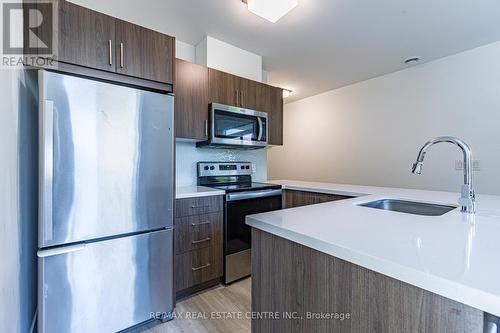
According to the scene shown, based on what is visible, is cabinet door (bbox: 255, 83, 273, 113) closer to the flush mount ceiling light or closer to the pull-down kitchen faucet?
the flush mount ceiling light

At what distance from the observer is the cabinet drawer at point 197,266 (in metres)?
1.90

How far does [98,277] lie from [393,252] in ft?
5.23

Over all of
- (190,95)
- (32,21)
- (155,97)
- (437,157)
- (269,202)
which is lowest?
(269,202)

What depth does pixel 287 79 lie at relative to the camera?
3.69m

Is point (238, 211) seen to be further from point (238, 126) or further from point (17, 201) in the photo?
point (17, 201)

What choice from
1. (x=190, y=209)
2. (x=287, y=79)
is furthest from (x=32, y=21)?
(x=287, y=79)

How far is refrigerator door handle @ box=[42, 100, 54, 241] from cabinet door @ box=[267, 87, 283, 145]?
6.97 feet

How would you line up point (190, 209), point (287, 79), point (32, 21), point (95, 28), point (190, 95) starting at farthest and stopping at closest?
point (287, 79) → point (190, 95) → point (190, 209) → point (95, 28) → point (32, 21)

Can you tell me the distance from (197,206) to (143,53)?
1238 mm

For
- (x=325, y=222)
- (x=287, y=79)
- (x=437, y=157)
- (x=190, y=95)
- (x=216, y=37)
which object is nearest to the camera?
(x=325, y=222)

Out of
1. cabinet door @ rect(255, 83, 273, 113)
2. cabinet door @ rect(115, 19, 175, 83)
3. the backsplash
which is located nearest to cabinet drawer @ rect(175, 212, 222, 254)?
the backsplash

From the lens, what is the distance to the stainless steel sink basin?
1459 mm

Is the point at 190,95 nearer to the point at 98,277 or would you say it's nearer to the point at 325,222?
the point at 98,277

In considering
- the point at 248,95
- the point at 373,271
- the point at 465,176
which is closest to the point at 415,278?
the point at 373,271
